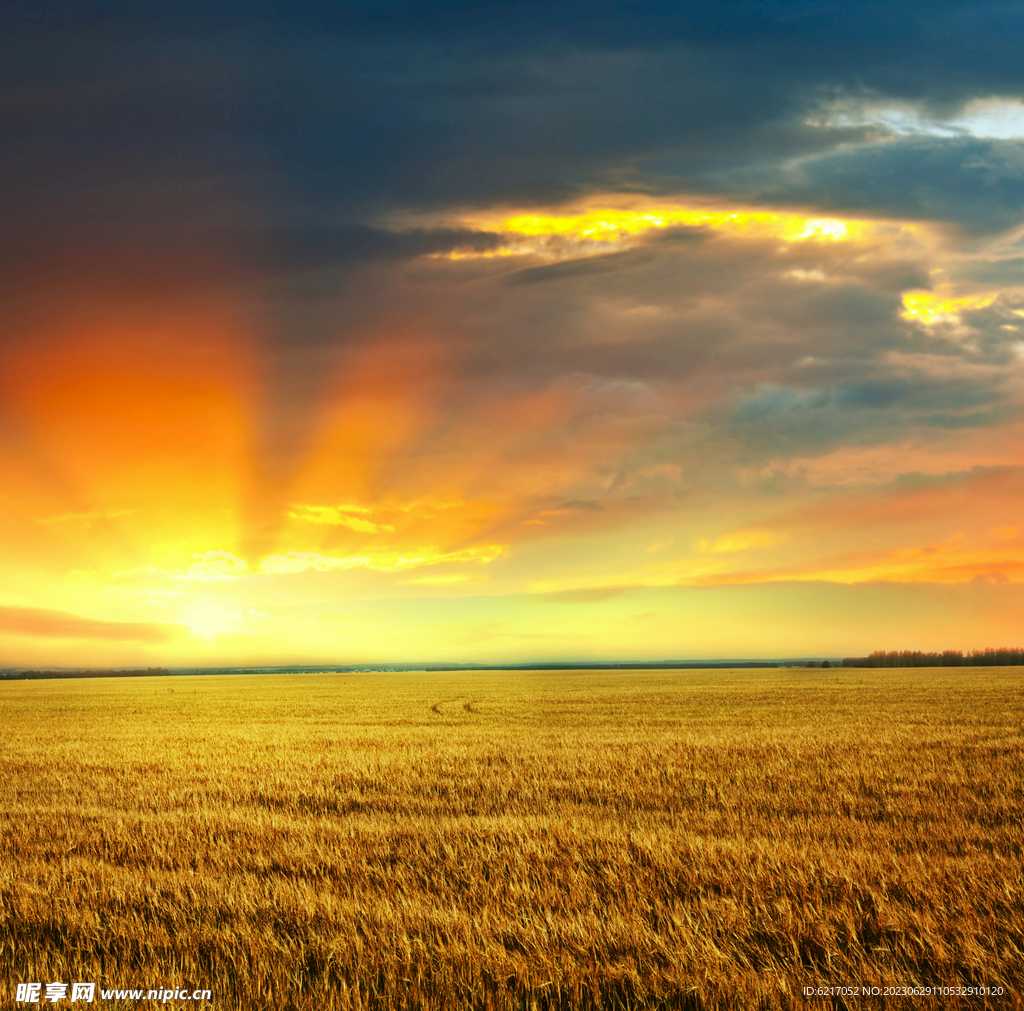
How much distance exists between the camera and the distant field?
5.90 m

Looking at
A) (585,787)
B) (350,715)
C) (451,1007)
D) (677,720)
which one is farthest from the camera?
(350,715)

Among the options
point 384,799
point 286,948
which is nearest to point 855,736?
point 384,799

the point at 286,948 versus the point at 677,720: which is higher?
the point at 286,948

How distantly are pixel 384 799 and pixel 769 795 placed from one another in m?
7.57

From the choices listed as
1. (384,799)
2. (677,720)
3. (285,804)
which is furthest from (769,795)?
(677,720)

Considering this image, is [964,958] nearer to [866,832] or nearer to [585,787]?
[866,832]

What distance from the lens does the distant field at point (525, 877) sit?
5.90m

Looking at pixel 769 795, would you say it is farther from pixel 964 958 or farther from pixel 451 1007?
pixel 451 1007

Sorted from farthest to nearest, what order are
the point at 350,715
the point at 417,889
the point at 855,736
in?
the point at 350,715 < the point at 855,736 < the point at 417,889

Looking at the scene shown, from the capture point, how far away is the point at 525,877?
28.4 feet

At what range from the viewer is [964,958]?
601cm

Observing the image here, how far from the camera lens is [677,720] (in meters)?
34.3

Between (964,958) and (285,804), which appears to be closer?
(964,958)

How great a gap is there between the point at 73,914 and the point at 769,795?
38.6 ft
